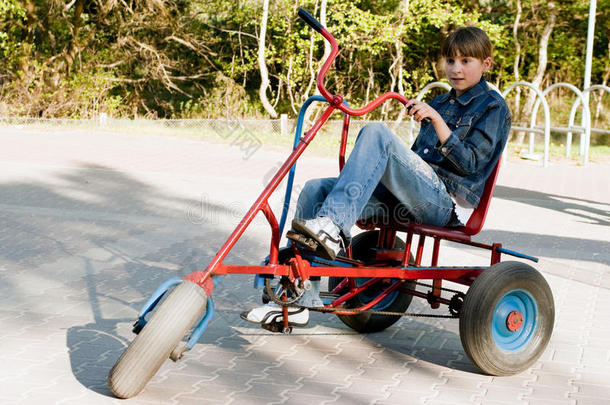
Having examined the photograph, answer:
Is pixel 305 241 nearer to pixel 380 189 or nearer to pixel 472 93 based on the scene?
pixel 380 189

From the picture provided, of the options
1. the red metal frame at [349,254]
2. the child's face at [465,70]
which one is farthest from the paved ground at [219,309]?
the child's face at [465,70]

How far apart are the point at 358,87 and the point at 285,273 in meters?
17.5

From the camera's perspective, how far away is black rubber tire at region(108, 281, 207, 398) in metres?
2.86

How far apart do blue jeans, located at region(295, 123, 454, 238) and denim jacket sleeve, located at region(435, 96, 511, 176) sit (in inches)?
4.8

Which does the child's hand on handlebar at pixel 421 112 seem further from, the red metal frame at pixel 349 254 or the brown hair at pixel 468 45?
the brown hair at pixel 468 45

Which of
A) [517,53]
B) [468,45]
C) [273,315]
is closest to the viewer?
[273,315]

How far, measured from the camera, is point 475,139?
3508mm

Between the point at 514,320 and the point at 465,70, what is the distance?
3.78ft

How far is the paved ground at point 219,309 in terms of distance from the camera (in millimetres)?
3240

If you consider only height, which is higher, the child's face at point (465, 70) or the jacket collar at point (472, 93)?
the child's face at point (465, 70)

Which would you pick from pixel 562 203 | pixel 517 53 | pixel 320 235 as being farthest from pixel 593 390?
pixel 517 53

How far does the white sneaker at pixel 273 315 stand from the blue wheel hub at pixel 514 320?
2.71 feet

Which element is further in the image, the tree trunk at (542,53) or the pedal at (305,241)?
the tree trunk at (542,53)

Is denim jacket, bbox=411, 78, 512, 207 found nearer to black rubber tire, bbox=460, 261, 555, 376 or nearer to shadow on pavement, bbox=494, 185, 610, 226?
black rubber tire, bbox=460, 261, 555, 376
